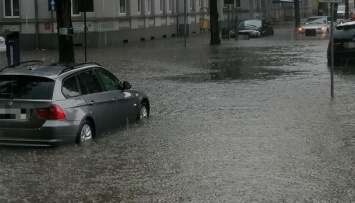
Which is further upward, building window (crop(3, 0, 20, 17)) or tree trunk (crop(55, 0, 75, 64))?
building window (crop(3, 0, 20, 17))

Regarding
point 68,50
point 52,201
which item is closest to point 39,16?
point 68,50

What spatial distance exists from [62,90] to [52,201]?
11.7 feet

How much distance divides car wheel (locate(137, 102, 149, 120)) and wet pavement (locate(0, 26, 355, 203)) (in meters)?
0.18

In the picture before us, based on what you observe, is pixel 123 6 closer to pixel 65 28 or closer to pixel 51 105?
pixel 65 28

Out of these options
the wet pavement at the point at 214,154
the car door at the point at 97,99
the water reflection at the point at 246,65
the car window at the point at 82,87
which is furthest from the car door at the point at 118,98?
the water reflection at the point at 246,65

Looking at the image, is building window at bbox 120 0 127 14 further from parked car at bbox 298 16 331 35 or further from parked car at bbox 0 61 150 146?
parked car at bbox 0 61 150 146

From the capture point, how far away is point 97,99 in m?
12.3

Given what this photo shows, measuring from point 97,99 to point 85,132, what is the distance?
686 mm

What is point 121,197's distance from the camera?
27.9 ft

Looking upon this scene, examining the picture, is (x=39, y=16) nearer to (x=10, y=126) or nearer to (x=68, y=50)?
(x=68, y=50)

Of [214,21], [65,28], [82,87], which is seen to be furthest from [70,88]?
[214,21]

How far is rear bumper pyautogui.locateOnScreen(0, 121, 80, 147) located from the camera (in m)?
11.2

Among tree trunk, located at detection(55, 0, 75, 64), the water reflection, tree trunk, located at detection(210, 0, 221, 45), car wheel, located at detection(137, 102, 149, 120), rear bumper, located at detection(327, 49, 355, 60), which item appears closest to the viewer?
car wheel, located at detection(137, 102, 149, 120)

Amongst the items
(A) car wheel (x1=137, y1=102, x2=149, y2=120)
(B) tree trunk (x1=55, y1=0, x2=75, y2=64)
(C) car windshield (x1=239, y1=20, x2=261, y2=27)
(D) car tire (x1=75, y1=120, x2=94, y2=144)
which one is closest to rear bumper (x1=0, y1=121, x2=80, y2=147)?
(D) car tire (x1=75, y1=120, x2=94, y2=144)
